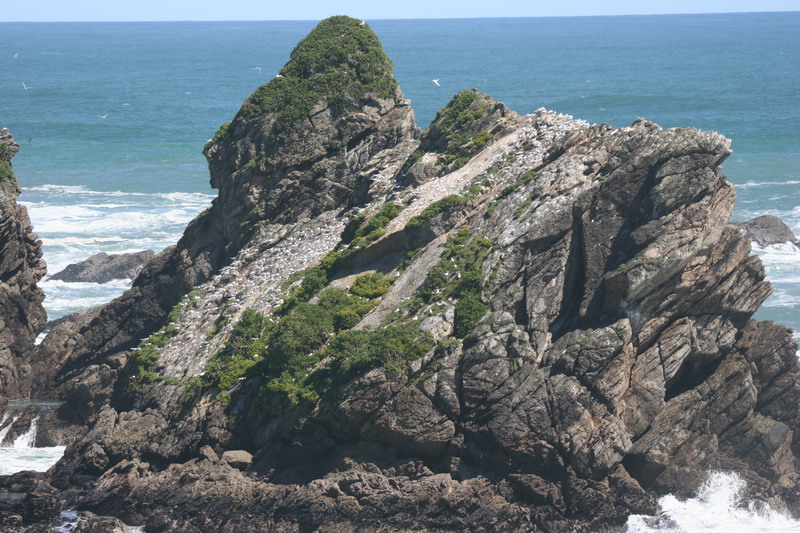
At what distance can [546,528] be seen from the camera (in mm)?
37625

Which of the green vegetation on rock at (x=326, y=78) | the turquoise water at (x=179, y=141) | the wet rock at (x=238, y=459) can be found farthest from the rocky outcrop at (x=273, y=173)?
the turquoise water at (x=179, y=141)

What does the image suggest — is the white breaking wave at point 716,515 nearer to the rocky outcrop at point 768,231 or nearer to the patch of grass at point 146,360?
the patch of grass at point 146,360

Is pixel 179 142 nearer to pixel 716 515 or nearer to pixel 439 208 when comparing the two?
pixel 439 208

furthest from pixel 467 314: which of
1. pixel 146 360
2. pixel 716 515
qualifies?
pixel 146 360

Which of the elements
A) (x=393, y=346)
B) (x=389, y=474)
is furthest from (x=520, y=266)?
(x=389, y=474)

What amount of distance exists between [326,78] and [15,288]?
61.1 feet

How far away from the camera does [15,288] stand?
55.4 meters

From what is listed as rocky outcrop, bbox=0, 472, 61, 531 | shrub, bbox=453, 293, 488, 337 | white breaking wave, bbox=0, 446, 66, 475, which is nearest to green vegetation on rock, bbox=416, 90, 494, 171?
shrub, bbox=453, 293, 488, 337

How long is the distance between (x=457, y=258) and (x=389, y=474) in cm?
961

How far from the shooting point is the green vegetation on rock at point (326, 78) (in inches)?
2197

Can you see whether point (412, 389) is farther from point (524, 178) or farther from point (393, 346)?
point (524, 178)

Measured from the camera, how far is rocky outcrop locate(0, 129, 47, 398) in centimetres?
5325

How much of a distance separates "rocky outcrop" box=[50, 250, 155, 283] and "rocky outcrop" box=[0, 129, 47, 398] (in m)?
20.1

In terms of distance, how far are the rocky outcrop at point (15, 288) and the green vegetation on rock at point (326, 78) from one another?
1108 cm
